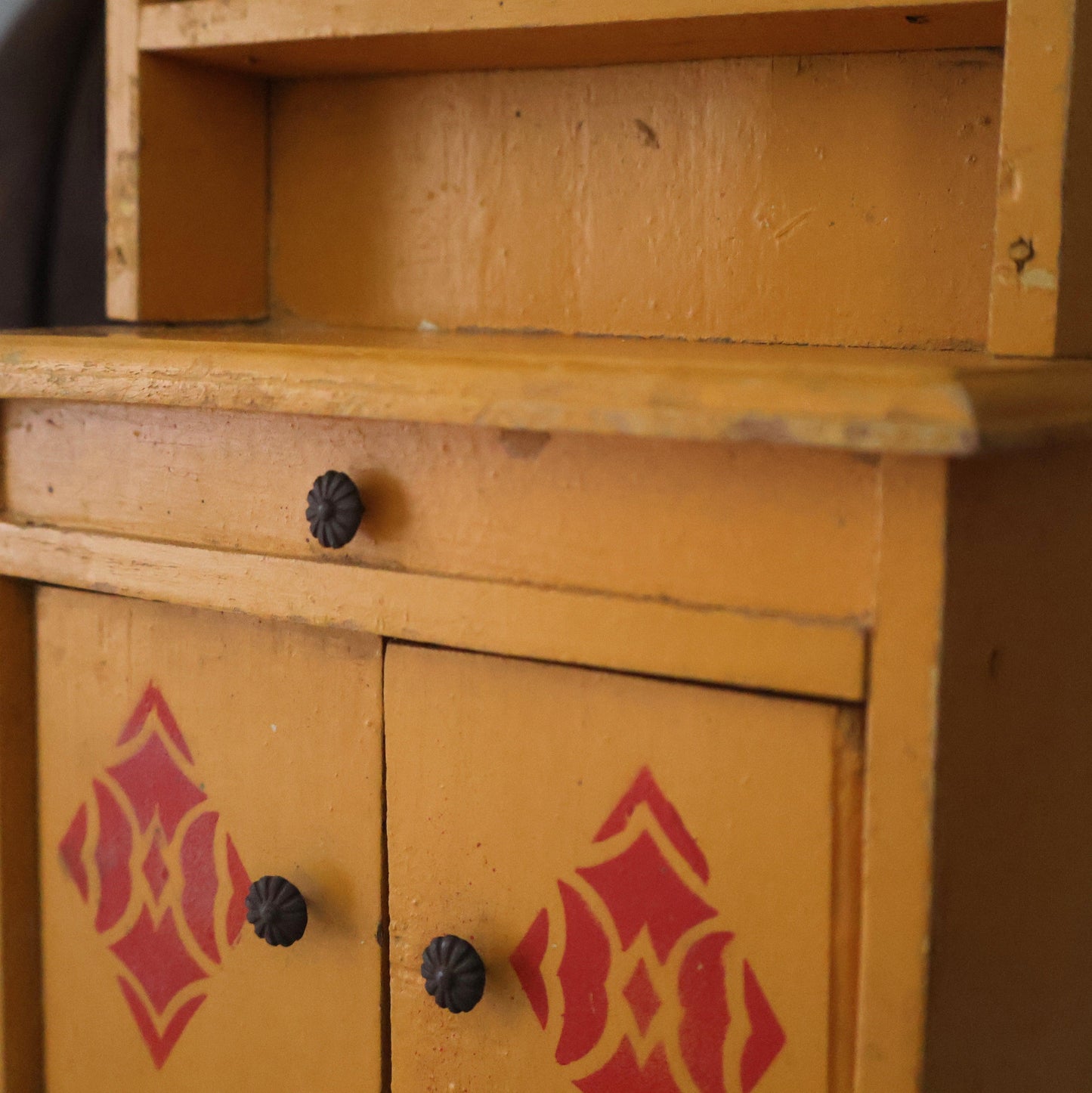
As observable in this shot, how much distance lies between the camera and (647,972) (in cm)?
71

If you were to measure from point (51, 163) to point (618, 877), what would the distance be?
109 centimetres

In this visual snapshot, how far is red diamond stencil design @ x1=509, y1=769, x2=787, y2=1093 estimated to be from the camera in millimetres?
685

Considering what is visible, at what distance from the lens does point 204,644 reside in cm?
86

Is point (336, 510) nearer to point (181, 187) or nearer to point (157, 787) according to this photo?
point (157, 787)

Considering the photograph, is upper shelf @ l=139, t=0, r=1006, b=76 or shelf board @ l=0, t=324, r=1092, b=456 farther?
upper shelf @ l=139, t=0, r=1006, b=76

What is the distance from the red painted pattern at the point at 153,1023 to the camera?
2.93ft

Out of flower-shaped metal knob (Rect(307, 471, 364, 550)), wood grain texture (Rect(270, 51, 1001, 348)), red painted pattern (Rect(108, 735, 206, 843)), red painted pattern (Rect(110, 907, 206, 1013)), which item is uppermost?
wood grain texture (Rect(270, 51, 1001, 348))

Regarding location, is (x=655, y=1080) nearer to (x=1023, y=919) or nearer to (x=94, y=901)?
(x=1023, y=919)

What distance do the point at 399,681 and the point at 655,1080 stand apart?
27 centimetres

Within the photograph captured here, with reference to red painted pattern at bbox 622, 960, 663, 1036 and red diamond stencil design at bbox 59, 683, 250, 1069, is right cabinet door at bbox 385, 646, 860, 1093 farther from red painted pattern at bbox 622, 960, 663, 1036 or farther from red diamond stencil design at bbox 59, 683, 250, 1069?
red diamond stencil design at bbox 59, 683, 250, 1069

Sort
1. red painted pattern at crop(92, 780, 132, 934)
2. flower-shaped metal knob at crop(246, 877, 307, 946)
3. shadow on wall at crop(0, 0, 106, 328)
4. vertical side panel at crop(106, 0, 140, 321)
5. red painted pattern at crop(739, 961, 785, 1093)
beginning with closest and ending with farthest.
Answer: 1. red painted pattern at crop(739, 961, 785, 1093)
2. flower-shaped metal knob at crop(246, 877, 307, 946)
3. red painted pattern at crop(92, 780, 132, 934)
4. vertical side panel at crop(106, 0, 140, 321)
5. shadow on wall at crop(0, 0, 106, 328)

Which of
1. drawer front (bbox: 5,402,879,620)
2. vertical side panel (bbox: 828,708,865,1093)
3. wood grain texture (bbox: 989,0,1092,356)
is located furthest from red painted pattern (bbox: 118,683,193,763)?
wood grain texture (bbox: 989,0,1092,356)

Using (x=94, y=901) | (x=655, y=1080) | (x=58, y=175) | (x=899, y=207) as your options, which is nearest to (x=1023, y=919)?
(x=655, y=1080)

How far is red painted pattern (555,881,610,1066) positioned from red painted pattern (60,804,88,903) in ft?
1.32
